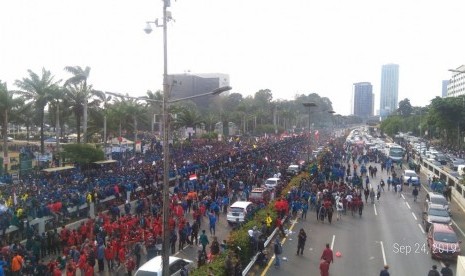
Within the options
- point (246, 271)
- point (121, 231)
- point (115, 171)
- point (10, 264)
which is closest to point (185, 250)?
point (121, 231)

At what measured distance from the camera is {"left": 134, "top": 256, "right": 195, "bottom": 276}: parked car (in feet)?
44.0

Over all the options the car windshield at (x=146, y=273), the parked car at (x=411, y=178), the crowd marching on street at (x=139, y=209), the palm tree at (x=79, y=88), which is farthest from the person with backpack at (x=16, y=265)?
the parked car at (x=411, y=178)

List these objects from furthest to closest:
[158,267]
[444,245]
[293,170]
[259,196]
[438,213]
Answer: [293,170], [259,196], [438,213], [444,245], [158,267]

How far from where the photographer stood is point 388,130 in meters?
125

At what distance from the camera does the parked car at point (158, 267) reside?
13398 millimetres

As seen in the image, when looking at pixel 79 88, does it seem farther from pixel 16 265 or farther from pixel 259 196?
pixel 16 265

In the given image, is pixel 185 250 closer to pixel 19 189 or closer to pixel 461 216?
pixel 19 189

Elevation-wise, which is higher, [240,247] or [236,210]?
[240,247]

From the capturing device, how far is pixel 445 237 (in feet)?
60.1

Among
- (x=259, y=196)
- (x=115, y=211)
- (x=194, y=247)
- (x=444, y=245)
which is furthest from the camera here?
(x=259, y=196)

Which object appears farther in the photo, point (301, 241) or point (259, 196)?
point (259, 196)

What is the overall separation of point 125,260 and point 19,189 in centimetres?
1087

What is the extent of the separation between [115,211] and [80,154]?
505 inches

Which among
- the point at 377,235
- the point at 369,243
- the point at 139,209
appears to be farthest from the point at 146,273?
the point at 377,235
